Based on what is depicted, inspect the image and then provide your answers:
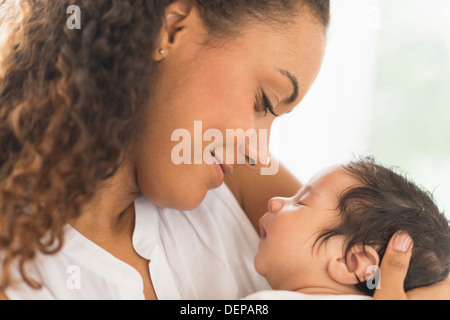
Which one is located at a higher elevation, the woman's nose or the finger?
the woman's nose

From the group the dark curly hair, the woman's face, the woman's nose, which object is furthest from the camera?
the woman's nose

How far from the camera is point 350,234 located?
4.06 feet

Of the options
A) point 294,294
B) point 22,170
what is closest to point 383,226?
point 294,294

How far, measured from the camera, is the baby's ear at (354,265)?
1.21 m

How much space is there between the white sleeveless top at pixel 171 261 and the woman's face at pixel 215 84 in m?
0.20

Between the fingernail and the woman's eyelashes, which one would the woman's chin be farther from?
the fingernail

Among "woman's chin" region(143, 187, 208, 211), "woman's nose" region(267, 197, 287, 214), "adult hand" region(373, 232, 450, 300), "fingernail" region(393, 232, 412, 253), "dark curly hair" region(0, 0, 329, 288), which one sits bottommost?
"adult hand" region(373, 232, 450, 300)

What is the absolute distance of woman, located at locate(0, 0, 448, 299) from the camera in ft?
3.37

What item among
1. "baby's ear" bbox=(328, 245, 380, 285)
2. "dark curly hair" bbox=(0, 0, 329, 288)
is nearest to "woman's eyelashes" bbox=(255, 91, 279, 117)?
"dark curly hair" bbox=(0, 0, 329, 288)

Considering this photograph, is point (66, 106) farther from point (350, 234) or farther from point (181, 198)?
point (350, 234)

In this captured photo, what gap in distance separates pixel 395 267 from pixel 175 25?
2.38ft

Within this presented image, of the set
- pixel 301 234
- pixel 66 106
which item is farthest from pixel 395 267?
pixel 66 106

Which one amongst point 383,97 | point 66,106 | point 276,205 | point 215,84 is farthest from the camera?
point 383,97

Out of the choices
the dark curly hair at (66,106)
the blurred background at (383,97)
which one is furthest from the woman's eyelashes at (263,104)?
the blurred background at (383,97)
